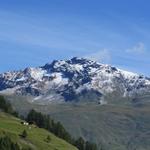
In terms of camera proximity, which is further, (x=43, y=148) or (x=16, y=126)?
(x=16, y=126)

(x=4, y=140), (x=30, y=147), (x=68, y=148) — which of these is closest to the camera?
(x=4, y=140)

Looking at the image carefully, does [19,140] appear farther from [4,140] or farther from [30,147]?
[4,140]

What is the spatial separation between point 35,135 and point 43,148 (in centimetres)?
1971

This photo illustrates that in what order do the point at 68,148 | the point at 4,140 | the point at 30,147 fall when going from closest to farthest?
the point at 4,140
the point at 30,147
the point at 68,148

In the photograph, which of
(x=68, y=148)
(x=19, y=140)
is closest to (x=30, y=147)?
(x=19, y=140)

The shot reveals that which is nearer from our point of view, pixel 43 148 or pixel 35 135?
pixel 43 148

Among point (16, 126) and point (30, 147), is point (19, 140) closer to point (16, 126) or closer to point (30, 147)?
point (30, 147)

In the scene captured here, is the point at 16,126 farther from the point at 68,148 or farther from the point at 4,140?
the point at 4,140

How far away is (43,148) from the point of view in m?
174

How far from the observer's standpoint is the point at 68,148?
18962 cm

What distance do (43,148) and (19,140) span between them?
8231 mm

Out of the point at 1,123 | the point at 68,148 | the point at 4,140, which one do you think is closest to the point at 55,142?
the point at 68,148

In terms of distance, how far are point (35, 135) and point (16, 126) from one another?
28.8 ft

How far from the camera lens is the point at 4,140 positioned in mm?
141375
